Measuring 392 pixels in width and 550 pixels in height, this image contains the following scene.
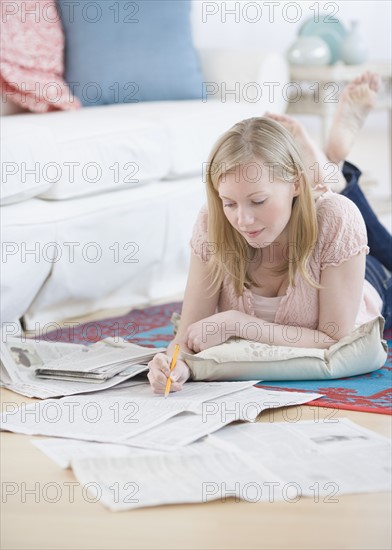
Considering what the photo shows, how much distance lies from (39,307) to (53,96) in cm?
89

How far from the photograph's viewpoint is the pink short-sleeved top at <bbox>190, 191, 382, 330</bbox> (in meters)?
2.09

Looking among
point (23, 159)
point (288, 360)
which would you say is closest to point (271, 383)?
point (288, 360)

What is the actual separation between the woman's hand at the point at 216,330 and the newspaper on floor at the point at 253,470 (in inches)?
15.1

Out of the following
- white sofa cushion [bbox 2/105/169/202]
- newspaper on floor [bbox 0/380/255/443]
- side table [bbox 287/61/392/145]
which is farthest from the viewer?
side table [bbox 287/61/392/145]

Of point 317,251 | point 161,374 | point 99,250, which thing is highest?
point 317,251

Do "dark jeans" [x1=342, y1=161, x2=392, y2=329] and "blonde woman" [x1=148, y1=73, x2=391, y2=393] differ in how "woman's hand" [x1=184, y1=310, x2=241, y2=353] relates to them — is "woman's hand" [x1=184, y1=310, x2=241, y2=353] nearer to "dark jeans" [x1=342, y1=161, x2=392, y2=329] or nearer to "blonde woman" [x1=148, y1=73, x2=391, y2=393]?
"blonde woman" [x1=148, y1=73, x2=391, y2=393]

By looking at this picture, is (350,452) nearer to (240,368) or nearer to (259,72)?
(240,368)

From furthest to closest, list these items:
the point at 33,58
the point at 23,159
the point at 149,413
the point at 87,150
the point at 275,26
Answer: the point at 275,26 → the point at 33,58 → the point at 87,150 → the point at 23,159 → the point at 149,413

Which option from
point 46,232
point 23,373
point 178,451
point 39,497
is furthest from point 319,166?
point 39,497

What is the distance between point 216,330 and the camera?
2107 millimetres

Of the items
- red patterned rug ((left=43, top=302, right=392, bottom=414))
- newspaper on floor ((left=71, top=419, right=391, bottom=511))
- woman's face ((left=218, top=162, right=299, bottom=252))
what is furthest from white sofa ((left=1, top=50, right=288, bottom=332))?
newspaper on floor ((left=71, top=419, right=391, bottom=511))

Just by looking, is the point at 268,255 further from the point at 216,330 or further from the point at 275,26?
the point at 275,26

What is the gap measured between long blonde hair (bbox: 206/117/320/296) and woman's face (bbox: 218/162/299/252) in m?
0.02

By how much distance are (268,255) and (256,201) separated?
213 mm
